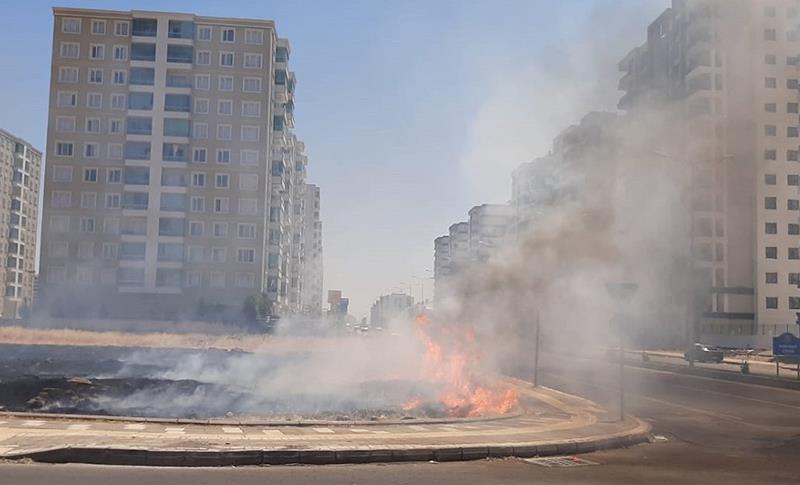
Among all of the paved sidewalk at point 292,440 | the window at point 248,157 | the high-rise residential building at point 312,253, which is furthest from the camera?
the high-rise residential building at point 312,253

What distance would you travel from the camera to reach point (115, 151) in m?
65.8

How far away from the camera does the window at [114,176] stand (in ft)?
215

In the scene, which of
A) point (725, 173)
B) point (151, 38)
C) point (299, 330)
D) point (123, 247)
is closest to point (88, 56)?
point (151, 38)

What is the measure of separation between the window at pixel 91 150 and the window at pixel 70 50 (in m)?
7.42

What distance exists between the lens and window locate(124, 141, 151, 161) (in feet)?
216

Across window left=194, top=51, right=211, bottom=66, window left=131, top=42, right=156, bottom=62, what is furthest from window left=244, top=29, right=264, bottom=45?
window left=131, top=42, right=156, bottom=62

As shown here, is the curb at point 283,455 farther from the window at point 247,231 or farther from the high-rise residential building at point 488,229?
the window at point 247,231

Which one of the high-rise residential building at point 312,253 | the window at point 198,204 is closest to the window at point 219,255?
the window at point 198,204

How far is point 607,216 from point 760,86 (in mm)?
6941

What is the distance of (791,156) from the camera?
22.4m

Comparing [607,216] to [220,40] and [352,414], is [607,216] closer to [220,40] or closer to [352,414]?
[352,414]

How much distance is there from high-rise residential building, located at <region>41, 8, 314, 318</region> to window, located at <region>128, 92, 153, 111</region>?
0.30 ft

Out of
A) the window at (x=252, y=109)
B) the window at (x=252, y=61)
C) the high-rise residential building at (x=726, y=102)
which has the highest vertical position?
the window at (x=252, y=61)

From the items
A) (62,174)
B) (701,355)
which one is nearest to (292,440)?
(701,355)
